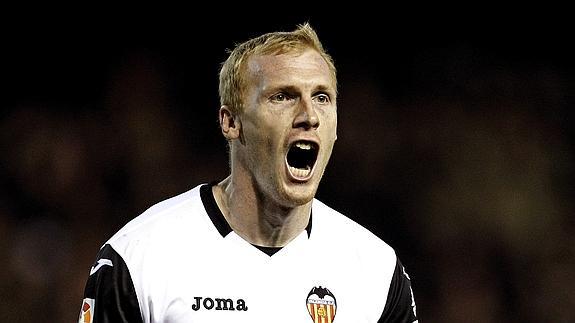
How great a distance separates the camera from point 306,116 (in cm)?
319

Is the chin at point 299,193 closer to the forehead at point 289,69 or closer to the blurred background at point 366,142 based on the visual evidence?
the forehead at point 289,69

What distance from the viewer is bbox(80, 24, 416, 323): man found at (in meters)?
3.17

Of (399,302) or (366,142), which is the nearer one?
(399,302)

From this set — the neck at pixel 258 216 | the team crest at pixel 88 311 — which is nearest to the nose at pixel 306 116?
the neck at pixel 258 216

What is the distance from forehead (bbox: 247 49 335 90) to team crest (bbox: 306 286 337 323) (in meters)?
0.71

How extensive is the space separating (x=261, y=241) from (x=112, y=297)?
22.5 inches

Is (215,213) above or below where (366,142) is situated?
below

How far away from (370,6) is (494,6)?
889 mm

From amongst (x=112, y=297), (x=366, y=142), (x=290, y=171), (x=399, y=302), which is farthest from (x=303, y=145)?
(x=366, y=142)

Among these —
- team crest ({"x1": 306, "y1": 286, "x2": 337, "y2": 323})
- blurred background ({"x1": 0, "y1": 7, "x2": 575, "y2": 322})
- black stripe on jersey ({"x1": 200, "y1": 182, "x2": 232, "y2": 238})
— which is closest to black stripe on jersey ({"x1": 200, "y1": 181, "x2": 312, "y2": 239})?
black stripe on jersey ({"x1": 200, "y1": 182, "x2": 232, "y2": 238})

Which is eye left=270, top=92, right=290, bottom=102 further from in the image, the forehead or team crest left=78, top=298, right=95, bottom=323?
team crest left=78, top=298, right=95, bottom=323

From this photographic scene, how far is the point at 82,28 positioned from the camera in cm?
652

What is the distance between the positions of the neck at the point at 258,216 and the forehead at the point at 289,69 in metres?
0.38

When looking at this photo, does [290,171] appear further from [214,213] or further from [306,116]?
[214,213]
